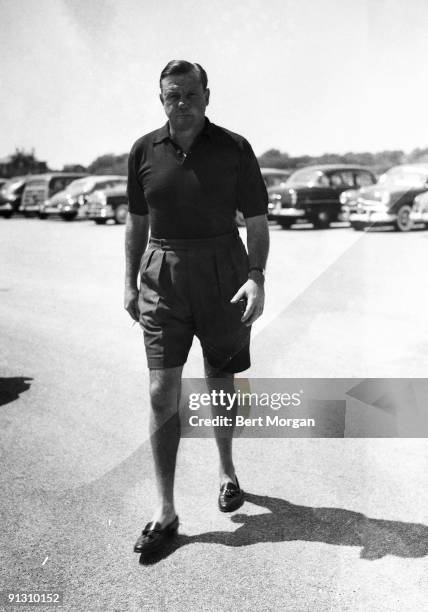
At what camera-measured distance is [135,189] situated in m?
2.59

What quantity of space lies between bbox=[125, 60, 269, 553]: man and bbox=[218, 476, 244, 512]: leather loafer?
249 millimetres

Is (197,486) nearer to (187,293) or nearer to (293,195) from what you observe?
(187,293)

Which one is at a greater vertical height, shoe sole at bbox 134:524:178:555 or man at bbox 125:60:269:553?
man at bbox 125:60:269:553

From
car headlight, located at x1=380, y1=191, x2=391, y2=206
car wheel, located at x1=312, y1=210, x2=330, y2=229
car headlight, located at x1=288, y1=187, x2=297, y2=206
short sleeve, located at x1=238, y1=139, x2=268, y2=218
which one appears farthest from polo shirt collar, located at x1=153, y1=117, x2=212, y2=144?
car wheel, located at x1=312, y1=210, x2=330, y2=229

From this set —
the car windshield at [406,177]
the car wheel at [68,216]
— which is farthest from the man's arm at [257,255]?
the car wheel at [68,216]

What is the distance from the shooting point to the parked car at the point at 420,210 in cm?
1321

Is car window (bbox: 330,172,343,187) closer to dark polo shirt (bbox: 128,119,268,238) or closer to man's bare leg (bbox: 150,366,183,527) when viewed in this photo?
dark polo shirt (bbox: 128,119,268,238)

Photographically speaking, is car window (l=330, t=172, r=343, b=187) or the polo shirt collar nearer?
the polo shirt collar

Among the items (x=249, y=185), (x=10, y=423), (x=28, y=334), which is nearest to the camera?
(x=249, y=185)

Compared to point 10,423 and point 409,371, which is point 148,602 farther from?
point 409,371

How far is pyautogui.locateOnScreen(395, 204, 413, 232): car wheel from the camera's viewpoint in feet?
45.0

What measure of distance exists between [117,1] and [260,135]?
40.1 inches

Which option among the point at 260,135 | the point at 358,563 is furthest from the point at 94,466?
the point at 260,135

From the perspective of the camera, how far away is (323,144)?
4391mm
